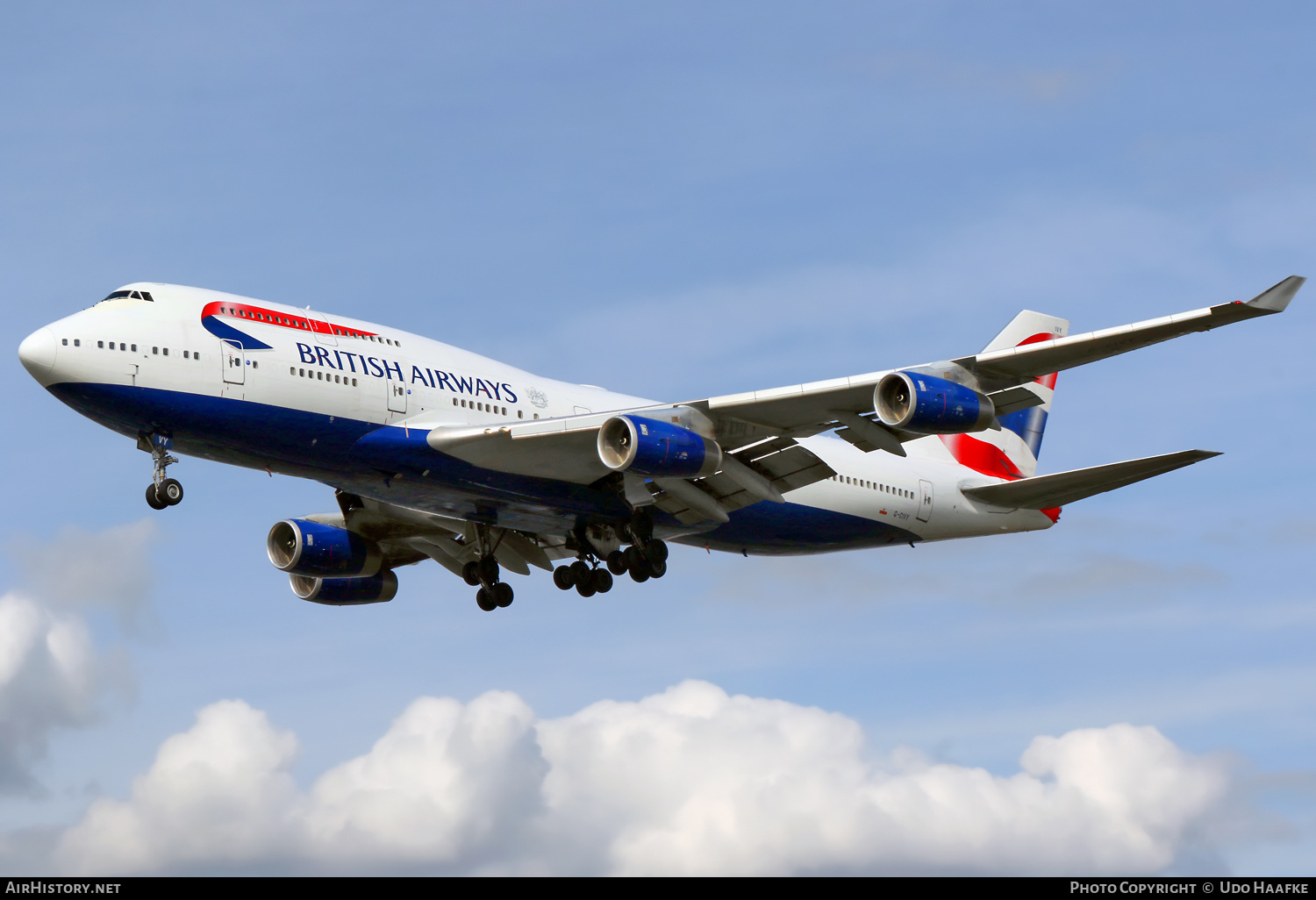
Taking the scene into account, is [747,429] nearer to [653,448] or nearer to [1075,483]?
[653,448]

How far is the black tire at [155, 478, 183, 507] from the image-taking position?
3322 cm

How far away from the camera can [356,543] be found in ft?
141

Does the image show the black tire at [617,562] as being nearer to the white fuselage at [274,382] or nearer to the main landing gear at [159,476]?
the white fuselage at [274,382]


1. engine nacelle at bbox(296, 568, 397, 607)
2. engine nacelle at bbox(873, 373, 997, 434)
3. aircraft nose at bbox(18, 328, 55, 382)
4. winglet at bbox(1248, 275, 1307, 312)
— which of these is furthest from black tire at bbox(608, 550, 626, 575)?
winglet at bbox(1248, 275, 1307, 312)

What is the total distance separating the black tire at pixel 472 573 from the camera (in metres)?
42.1

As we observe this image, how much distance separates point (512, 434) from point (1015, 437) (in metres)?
18.9

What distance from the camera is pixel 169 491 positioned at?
33344 mm

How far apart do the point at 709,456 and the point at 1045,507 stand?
12.1 metres

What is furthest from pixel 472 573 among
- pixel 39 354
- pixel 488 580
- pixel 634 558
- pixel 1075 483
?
Answer: pixel 1075 483

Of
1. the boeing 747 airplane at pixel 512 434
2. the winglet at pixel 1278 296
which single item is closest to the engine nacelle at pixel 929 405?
the boeing 747 airplane at pixel 512 434

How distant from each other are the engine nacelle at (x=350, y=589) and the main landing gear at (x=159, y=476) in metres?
11.0

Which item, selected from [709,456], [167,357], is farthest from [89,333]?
[709,456]
